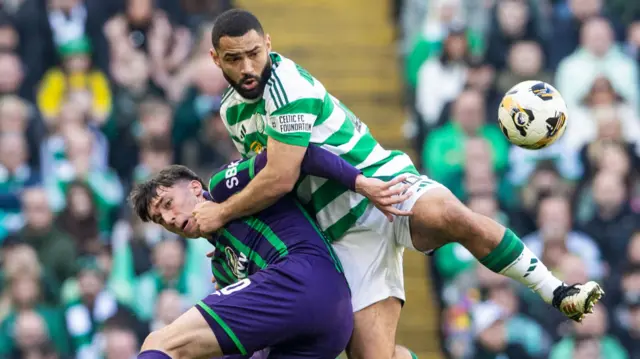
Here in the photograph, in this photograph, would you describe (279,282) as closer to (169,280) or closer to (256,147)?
(256,147)

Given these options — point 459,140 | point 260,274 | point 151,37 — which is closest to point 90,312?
point 151,37

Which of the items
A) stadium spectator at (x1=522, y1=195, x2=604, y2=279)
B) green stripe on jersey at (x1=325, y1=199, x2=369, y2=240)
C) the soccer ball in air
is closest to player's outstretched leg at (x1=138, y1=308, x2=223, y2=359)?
green stripe on jersey at (x1=325, y1=199, x2=369, y2=240)

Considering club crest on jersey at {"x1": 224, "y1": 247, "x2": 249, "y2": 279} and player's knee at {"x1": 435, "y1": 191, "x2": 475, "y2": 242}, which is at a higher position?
player's knee at {"x1": 435, "y1": 191, "x2": 475, "y2": 242}

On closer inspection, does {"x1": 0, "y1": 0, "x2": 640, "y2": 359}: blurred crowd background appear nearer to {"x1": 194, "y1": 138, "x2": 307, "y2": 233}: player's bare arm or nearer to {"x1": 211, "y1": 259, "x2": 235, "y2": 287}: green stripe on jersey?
{"x1": 211, "y1": 259, "x2": 235, "y2": 287}: green stripe on jersey

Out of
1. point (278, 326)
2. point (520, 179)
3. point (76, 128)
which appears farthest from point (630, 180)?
point (278, 326)

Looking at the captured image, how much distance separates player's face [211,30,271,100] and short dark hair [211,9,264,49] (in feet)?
0.08

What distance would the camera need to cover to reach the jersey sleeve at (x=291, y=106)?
768 cm

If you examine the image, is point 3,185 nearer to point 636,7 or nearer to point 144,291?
point 144,291

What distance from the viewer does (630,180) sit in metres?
12.9

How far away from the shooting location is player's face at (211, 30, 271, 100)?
7641 millimetres

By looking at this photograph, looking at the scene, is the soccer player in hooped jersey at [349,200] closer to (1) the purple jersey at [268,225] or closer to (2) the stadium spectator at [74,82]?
(1) the purple jersey at [268,225]

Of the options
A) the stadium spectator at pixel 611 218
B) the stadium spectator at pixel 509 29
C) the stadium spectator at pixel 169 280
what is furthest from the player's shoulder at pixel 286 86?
the stadium spectator at pixel 509 29

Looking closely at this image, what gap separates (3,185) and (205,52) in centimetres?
228

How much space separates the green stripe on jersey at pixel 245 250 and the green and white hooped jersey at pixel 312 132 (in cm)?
46
